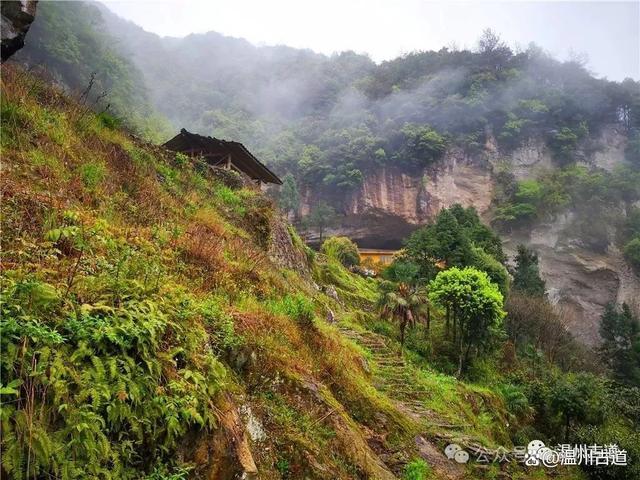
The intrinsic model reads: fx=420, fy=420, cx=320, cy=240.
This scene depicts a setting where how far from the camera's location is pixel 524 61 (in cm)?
6869

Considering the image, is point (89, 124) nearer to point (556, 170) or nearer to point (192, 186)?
point (192, 186)

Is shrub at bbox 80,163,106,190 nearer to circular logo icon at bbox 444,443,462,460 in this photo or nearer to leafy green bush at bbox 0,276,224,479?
leafy green bush at bbox 0,276,224,479

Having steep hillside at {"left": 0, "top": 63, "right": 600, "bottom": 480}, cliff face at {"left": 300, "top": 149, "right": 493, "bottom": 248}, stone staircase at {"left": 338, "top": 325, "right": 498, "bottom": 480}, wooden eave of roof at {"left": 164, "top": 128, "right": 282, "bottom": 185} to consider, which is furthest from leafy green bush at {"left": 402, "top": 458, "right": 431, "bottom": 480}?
cliff face at {"left": 300, "top": 149, "right": 493, "bottom": 248}

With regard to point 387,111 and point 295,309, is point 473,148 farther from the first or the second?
point 295,309

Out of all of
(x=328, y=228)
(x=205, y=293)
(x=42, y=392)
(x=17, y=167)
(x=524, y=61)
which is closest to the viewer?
(x=42, y=392)

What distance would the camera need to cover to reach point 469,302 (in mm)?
20234

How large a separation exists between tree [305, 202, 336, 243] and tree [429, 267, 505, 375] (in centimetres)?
2899

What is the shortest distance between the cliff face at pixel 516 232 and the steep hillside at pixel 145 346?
1718 inches

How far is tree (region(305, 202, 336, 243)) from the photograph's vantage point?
1960 inches

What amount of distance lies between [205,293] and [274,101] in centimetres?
7945

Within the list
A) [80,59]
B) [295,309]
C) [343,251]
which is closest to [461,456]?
[295,309]

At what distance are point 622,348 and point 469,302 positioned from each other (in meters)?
22.8

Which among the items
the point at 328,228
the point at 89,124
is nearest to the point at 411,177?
the point at 328,228

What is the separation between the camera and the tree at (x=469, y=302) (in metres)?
20.2
